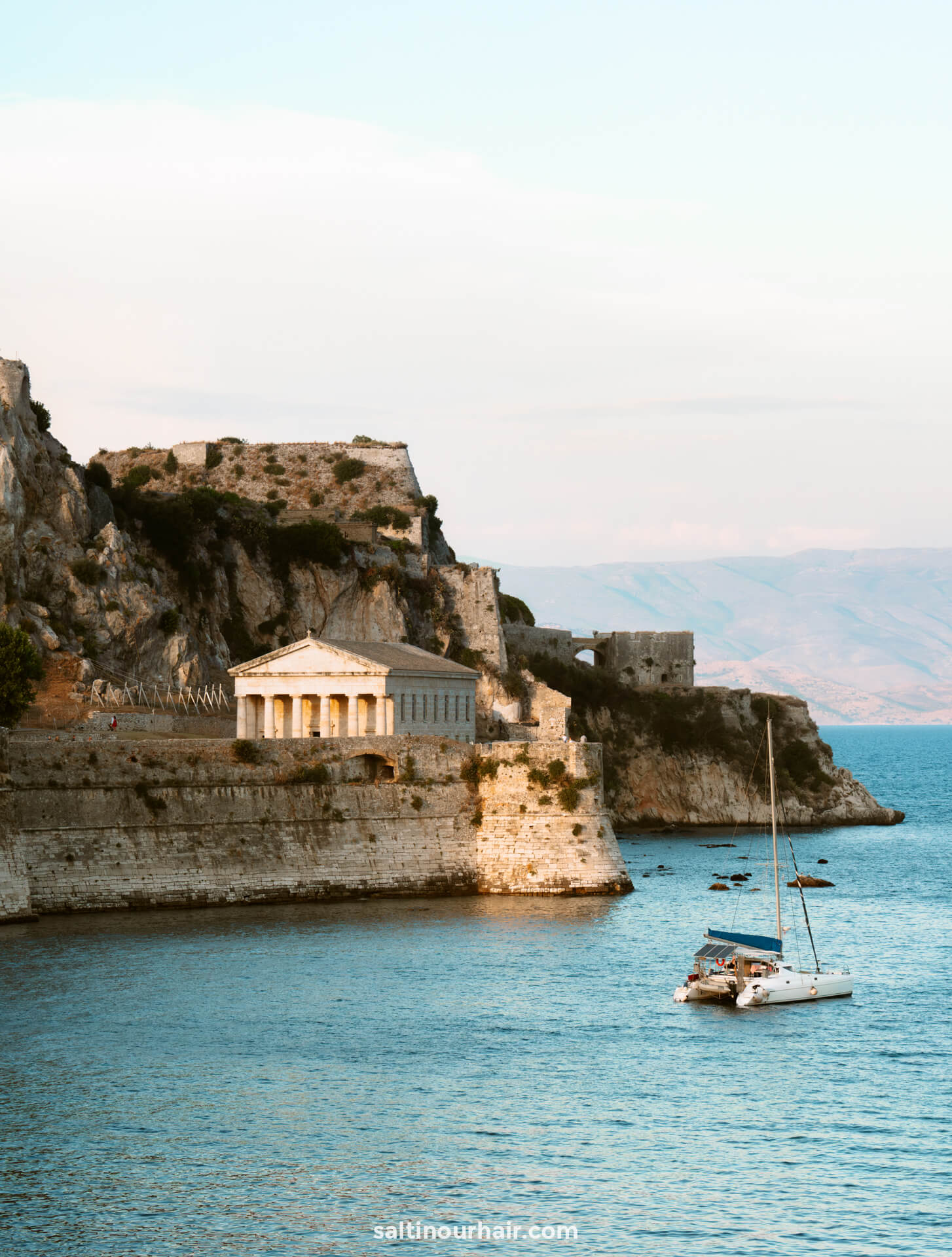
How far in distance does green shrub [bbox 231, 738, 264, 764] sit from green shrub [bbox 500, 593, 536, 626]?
62246mm

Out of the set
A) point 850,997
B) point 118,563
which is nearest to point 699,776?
point 118,563

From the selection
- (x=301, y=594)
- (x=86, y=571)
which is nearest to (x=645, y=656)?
(x=301, y=594)

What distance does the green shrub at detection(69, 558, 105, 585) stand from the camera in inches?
3369

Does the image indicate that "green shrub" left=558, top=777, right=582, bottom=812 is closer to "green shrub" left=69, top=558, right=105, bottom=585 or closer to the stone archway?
the stone archway

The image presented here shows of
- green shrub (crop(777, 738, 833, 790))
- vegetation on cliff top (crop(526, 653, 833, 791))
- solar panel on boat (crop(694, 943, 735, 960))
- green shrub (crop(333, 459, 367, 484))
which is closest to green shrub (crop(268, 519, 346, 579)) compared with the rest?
vegetation on cliff top (crop(526, 653, 833, 791))

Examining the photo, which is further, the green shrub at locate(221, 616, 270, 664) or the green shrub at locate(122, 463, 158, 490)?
the green shrub at locate(122, 463, 158, 490)

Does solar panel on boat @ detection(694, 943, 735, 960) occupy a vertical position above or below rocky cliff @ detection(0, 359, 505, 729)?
below

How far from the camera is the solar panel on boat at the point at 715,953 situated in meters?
54.2

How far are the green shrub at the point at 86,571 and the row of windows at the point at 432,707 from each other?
19190 mm

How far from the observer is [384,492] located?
426ft

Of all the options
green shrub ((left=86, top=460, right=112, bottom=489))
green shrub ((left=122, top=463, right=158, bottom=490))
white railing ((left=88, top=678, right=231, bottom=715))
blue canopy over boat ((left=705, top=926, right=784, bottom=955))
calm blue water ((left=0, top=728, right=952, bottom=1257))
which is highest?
green shrub ((left=122, top=463, right=158, bottom=490))

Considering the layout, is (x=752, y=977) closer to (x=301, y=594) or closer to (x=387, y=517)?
(x=301, y=594)

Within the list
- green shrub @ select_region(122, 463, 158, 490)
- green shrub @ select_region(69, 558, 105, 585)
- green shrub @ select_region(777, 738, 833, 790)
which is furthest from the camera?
green shrub @ select_region(777, 738, 833, 790)

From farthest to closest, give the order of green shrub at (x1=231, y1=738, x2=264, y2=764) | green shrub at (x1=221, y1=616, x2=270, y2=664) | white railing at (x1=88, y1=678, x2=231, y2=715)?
green shrub at (x1=221, y1=616, x2=270, y2=664) → white railing at (x1=88, y1=678, x2=231, y2=715) → green shrub at (x1=231, y1=738, x2=264, y2=764)
